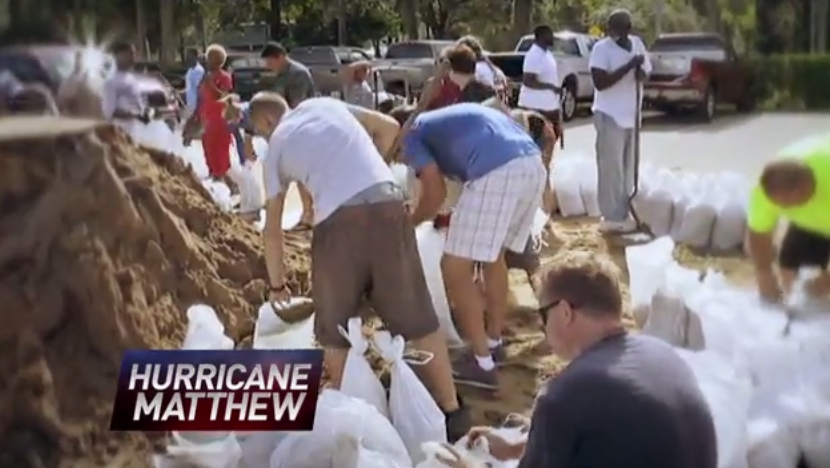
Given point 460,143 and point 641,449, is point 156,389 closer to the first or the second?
point 460,143

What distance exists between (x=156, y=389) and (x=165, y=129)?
660 millimetres

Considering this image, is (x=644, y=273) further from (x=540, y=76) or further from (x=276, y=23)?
(x=276, y=23)

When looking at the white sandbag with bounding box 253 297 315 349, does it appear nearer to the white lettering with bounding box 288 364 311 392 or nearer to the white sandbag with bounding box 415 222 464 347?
the white lettering with bounding box 288 364 311 392

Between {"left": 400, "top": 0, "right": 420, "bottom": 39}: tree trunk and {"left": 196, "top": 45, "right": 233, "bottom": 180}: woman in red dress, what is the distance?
429 millimetres

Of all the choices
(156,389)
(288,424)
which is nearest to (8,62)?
(156,389)

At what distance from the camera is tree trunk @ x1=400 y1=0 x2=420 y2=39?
311 cm

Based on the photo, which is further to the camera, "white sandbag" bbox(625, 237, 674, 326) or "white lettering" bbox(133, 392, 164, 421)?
"white sandbag" bbox(625, 237, 674, 326)

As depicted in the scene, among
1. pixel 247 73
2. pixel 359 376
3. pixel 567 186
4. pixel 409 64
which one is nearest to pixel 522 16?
pixel 409 64

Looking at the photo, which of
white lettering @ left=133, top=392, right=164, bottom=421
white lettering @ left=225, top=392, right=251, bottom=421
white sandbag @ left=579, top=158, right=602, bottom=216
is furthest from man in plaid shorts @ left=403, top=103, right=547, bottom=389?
white lettering @ left=133, top=392, right=164, bottom=421

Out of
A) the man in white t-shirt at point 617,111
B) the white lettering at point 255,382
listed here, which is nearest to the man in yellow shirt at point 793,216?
the man in white t-shirt at point 617,111

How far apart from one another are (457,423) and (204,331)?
78 cm

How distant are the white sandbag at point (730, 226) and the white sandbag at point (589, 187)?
25.8 inches

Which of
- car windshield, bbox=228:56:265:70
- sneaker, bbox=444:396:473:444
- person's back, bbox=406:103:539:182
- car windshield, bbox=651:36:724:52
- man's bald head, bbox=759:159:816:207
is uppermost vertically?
car windshield, bbox=651:36:724:52

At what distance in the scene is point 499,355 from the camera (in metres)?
3.94
